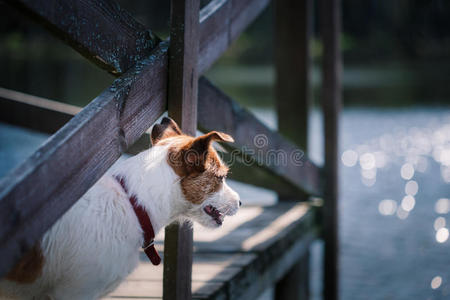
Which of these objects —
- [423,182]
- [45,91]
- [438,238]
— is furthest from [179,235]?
[45,91]

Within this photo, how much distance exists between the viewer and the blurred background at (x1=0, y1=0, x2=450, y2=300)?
7929mm

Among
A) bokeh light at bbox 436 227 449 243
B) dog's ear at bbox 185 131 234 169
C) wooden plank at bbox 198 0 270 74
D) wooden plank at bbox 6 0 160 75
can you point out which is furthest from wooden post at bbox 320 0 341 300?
bokeh light at bbox 436 227 449 243

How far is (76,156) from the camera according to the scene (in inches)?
79.1

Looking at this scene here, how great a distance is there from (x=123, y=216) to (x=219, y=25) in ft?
4.52

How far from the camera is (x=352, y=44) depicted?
36750 millimetres

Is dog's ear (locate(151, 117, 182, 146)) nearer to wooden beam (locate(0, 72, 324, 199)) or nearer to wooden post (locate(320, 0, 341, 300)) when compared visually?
wooden beam (locate(0, 72, 324, 199))

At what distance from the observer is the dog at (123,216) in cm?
235

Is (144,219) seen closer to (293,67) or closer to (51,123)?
(51,123)

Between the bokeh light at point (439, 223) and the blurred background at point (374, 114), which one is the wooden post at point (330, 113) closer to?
the blurred background at point (374, 114)

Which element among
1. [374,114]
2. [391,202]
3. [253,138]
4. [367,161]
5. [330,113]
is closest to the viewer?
[253,138]

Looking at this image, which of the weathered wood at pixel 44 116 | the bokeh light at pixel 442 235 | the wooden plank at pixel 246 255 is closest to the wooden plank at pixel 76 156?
the wooden plank at pixel 246 255

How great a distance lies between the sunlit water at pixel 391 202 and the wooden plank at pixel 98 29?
16.7ft

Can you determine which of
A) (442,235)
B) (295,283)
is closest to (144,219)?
(295,283)

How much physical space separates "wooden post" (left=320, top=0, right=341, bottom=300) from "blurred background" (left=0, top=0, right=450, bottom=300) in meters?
1.54
